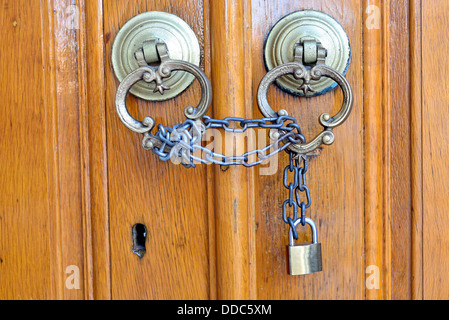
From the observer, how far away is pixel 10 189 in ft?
1.67

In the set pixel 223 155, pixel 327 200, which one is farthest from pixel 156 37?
pixel 327 200

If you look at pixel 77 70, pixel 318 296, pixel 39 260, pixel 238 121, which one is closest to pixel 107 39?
pixel 77 70

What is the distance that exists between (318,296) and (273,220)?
0.40ft

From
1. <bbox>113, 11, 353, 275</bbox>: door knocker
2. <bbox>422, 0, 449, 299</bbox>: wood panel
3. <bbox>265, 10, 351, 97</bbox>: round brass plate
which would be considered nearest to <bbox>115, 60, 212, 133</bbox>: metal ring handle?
<bbox>113, 11, 353, 275</bbox>: door knocker

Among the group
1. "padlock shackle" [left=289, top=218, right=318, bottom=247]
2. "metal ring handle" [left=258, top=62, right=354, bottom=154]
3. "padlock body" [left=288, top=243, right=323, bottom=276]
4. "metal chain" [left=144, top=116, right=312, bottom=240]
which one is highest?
"metal ring handle" [left=258, top=62, right=354, bottom=154]

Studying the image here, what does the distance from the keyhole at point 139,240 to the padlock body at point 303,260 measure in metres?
0.20

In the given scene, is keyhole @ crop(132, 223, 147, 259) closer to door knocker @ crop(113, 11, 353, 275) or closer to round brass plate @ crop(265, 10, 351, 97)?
door knocker @ crop(113, 11, 353, 275)

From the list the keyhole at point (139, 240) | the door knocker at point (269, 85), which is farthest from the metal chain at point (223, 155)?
the keyhole at point (139, 240)

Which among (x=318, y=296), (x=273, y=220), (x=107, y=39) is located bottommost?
(x=318, y=296)

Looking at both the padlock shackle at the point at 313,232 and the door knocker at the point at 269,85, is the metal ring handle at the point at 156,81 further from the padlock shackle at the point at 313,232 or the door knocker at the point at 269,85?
the padlock shackle at the point at 313,232

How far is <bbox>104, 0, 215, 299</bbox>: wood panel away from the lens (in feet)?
1.59

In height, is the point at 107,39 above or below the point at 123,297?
above

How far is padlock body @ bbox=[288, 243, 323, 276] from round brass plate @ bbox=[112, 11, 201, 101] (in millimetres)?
251

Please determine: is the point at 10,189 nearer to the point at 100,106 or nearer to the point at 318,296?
the point at 100,106
